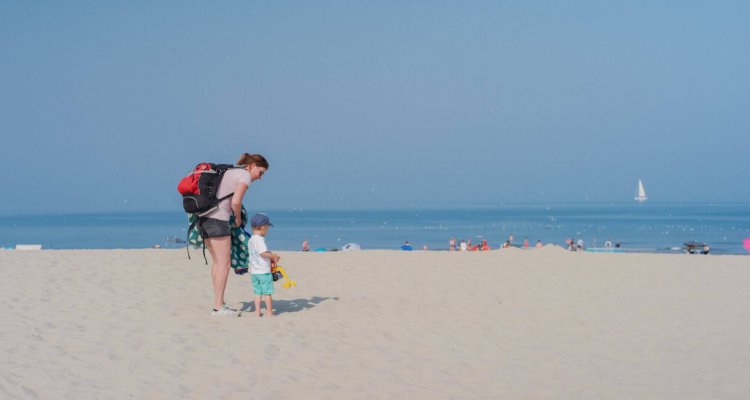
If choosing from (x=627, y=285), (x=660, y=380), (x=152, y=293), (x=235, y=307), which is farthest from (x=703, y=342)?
(x=152, y=293)

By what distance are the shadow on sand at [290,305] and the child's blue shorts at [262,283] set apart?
0.50 meters

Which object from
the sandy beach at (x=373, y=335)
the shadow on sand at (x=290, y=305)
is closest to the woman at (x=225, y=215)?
the sandy beach at (x=373, y=335)

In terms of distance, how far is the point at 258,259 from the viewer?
807cm

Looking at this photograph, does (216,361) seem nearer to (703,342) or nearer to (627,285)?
(703,342)

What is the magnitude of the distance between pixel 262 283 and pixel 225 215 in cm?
88

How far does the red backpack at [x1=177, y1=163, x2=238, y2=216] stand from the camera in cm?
761

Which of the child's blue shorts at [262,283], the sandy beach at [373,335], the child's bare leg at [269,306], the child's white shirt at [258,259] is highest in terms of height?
the child's white shirt at [258,259]

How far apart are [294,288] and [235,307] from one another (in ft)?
6.71

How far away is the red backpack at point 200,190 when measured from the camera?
25.0 ft

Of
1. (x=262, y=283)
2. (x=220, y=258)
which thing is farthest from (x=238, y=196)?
(x=262, y=283)

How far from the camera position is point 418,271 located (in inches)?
511

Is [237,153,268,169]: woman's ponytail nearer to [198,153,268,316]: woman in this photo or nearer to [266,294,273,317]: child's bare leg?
[198,153,268,316]: woman

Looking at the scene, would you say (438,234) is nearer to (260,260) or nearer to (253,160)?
(260,260)

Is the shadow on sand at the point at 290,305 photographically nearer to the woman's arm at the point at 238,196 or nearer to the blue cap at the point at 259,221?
the blue cap at the point at 259,221
